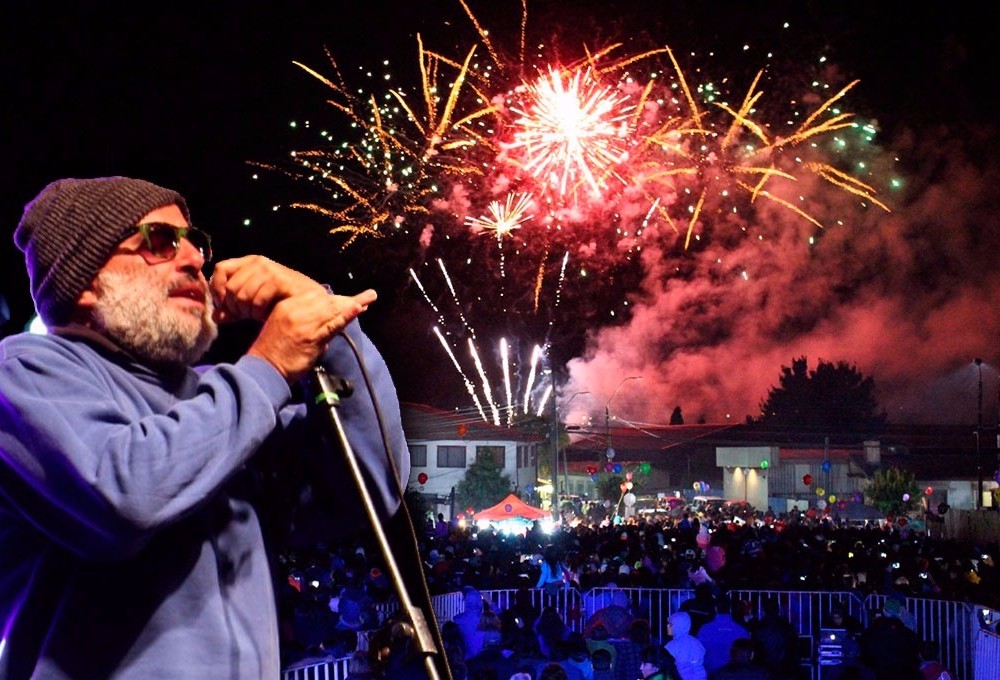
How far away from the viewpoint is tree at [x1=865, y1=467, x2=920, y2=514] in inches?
2345

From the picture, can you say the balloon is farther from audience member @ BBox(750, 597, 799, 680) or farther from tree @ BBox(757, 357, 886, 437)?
tree @ BBox(757, 357, 886, 437)

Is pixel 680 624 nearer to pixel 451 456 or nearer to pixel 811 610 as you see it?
pixel 811 610

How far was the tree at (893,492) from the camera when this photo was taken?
2345 inches

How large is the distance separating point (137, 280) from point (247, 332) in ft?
1.10

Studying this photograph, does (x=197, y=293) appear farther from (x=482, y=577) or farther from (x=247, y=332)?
(x=482, y=577)

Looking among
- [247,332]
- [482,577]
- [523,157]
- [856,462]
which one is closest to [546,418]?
[856,462]

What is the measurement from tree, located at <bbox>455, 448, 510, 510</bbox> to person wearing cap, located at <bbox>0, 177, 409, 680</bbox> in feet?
170

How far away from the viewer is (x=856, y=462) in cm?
6950

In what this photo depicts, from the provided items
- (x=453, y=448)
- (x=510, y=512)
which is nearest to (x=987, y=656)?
(x=510, y=512)

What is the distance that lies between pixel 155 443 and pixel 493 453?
55.0 metres

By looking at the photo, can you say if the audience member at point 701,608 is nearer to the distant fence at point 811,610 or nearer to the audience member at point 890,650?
the distant fence at point 811,610

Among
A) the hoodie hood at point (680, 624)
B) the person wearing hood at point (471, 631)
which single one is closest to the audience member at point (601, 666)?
the hoodie hood at point (680, 624)

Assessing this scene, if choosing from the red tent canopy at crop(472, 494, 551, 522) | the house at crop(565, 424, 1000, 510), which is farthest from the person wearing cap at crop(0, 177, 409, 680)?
the house at crop(565, 424, 1000, 510)

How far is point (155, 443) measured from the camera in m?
1.61
